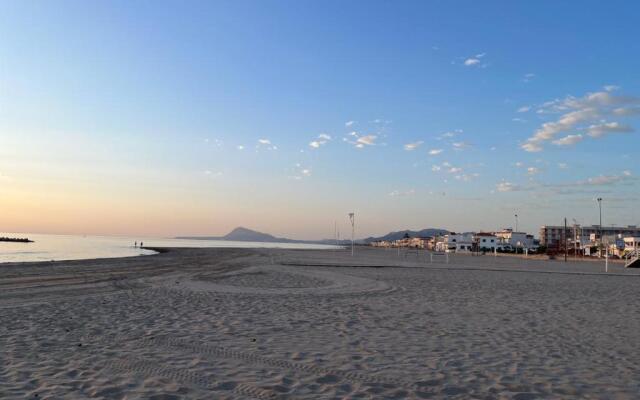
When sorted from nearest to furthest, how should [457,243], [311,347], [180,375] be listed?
1. [180,375]
2. [311,347]
3. [457,243]

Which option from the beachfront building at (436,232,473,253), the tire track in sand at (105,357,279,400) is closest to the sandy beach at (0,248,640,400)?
the tire track in sand at (105,357,279,400)

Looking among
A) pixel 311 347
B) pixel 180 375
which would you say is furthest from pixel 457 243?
pixel 180 375

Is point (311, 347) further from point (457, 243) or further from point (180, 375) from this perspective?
point (457, 243)

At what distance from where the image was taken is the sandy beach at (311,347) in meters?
6.08

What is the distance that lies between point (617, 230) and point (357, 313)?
665ft

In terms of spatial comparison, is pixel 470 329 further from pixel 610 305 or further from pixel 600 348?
pixel 610 305

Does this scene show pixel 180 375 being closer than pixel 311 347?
Yes

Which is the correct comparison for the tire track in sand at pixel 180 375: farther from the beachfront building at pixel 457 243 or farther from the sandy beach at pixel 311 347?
the beachfront building at pixel 457 243

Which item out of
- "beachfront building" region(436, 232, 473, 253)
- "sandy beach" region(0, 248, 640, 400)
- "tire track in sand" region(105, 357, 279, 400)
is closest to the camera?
"tire track in sand" region(105, 357, 279, 400)

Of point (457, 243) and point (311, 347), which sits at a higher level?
point (457, 243)

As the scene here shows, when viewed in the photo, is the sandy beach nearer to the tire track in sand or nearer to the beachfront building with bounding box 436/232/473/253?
the tire track in sand

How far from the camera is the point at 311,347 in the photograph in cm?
833

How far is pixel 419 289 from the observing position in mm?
18891

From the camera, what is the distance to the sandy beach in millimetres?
6078
